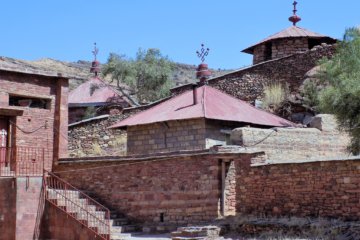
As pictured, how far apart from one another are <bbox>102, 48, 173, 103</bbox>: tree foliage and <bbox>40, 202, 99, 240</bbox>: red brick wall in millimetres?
19082

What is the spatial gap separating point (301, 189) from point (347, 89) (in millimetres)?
4860

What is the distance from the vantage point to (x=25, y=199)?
18.8 m

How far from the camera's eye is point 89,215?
18672 millimetres

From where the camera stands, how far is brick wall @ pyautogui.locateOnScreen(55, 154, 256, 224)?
17.9m

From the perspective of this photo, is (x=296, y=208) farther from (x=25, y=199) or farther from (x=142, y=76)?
(x=142, y=76)

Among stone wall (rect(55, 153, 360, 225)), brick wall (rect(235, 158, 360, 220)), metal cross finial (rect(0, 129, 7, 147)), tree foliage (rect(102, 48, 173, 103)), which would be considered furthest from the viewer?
tree foliage (rect(102, 48, 173, 103))

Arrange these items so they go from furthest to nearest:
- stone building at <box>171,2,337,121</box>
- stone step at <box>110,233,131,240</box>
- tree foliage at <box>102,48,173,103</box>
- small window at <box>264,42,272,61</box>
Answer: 1. tree foliage at <box>102,48,173,103</box>
2. small window at <box>264,42,272,61</box>
3. stone building at <box>171,2,337,121</box>
4. stone step at <box>110,233,131,240</box>

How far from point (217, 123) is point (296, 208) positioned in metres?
6.66

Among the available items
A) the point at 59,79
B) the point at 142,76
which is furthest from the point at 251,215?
the point at 142,76

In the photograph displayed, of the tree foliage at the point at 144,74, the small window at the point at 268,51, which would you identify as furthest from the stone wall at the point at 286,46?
the tree foliage at the point at 144,74

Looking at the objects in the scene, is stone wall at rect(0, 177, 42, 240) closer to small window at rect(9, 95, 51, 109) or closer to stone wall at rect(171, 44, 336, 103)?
small window at rect(9, 95, 51, 109)

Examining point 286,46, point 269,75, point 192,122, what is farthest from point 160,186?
point 286,46

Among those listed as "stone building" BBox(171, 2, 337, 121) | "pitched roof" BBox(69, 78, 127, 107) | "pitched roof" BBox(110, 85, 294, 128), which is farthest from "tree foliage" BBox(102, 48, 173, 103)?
"pitched roof" BBox(110, 85, 294, 128)

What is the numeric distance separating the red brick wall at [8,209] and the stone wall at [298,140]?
23.4 ft
